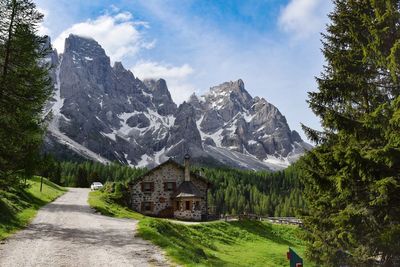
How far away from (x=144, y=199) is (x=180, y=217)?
19.2 feet

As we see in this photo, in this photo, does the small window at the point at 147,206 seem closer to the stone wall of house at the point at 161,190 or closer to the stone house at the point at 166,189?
the stone house at the point at 166,189

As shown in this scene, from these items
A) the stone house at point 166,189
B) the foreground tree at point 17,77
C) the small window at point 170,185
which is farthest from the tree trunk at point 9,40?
the small window at point 170,185

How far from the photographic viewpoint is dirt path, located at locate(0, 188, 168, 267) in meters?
14.6

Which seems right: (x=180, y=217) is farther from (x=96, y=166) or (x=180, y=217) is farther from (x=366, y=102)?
(x=96, y=166)

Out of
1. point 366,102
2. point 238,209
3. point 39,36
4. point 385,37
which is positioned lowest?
point 238,209

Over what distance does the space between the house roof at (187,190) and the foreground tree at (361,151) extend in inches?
1365

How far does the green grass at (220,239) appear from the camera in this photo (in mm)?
20188

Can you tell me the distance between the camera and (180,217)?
51188mm

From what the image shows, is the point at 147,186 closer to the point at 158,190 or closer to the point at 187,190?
the point at 158,190

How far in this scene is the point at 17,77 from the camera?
20.2 meters

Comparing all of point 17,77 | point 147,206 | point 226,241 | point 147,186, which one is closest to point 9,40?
point 17,77

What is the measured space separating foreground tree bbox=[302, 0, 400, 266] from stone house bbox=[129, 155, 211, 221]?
118 ft

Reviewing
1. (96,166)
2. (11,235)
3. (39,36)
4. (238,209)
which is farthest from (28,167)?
(96,166)

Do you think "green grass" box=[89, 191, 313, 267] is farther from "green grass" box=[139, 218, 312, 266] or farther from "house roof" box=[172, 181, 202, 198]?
"house roof" box=[172, 181, 202, 198]
